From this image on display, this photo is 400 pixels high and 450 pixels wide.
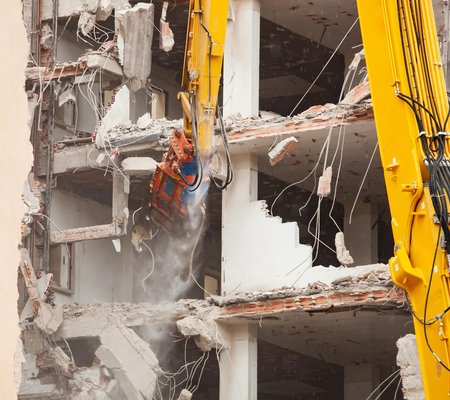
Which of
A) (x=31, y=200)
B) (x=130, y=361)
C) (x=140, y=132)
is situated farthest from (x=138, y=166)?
(x=130, y=361)

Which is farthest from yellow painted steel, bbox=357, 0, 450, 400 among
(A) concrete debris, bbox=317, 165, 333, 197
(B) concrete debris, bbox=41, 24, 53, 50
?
(B) concrete debris, bbox=41, 24, 53, 50

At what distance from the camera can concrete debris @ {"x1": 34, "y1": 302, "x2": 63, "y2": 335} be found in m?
29.9

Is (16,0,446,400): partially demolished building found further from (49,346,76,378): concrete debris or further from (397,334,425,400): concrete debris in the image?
(397,334,425,400): concrete debris

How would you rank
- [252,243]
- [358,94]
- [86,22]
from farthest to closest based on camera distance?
[86,22]
[252,243]
[358,94]

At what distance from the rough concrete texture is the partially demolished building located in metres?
0.03

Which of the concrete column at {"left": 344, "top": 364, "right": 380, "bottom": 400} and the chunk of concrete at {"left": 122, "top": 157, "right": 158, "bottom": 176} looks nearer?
the chunk of concrete at {"left": 122, "top": 157, "right": 158, "bottom": 176}

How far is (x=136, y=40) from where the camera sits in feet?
103

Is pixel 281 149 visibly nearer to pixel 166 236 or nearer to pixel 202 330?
pixel 166 236

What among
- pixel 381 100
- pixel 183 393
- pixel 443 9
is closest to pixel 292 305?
pixel 183 393

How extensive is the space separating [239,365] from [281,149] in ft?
12.8

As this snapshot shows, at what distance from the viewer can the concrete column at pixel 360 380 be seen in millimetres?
32688

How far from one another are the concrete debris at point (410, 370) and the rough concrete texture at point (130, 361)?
4995 mm

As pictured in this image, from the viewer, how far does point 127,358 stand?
2944 centimetres

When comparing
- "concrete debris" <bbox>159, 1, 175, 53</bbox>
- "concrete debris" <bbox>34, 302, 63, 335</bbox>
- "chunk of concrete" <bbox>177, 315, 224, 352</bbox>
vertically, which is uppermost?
"concrete debris" <bbox>159, 1, 175, 53</bbox>
